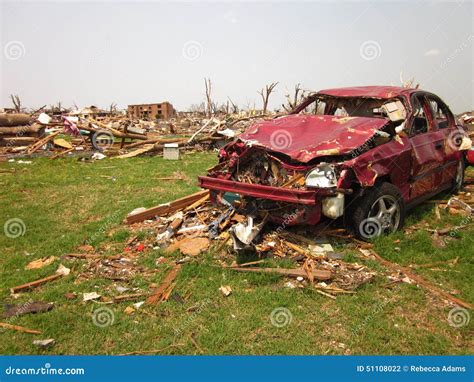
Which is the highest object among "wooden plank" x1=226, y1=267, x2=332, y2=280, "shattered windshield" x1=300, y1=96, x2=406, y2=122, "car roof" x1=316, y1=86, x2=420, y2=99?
"car roof" x1=316, y1=86, x2=420, y2=99

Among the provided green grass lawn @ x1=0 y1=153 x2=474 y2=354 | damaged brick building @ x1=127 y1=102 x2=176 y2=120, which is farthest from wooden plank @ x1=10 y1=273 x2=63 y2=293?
damaged brick building @ x1=127 y1=102 x2=176 y2=120

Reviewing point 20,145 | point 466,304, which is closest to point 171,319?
point 466,304

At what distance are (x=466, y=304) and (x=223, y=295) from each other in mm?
2254

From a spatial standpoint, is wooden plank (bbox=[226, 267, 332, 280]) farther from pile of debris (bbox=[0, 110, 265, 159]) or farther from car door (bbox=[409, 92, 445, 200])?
pile of debris (bbox=[0, 110, 265, 159])

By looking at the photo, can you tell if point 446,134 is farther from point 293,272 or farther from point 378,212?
point 293,272

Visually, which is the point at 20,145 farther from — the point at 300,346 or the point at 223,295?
the point at 300,346

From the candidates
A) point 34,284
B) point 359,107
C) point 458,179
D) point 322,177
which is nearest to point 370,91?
point 359,107

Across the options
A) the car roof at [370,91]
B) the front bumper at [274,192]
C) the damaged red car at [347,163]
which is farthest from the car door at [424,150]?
the front bumper at [274,192]

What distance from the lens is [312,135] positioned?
4816 mm

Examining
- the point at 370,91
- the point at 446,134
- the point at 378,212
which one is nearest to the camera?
the point at 378,212

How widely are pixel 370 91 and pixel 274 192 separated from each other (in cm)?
262

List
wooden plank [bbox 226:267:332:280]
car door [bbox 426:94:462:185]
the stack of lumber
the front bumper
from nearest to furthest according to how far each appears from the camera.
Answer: wooden plank [bbox 226:267:332:280] < the front bumper < car door [bbox 426:94:462:185] < the stack of lumber

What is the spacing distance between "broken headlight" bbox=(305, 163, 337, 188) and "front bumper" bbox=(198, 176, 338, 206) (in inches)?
2.7

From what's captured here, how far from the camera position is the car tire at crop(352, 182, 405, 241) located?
4.43 m
